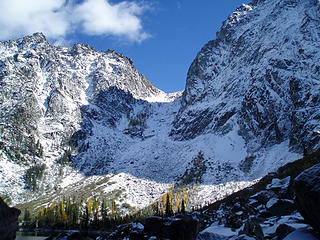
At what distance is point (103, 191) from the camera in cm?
13325

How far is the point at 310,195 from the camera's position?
7312 mm

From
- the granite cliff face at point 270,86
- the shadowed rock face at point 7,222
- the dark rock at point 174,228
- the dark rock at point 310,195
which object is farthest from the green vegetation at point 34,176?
the dark rock at point 310,195

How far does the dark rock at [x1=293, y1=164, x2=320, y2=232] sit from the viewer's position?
7.09 metres

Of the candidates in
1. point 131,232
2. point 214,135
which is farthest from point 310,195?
point 214,135

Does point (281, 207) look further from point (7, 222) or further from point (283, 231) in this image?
point (7, 222)

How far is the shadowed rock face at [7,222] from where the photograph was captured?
30.8 feet

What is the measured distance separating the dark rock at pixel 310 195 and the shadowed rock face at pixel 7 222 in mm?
10158

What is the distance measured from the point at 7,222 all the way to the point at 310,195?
10.5m

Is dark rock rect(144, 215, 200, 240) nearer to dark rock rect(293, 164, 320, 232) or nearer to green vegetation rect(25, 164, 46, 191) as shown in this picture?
dark rock rect(293, 164, 320, 232)

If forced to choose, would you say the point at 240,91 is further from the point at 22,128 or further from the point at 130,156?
the point at 22,128

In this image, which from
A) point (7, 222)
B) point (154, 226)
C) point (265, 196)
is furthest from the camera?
point (154, 226)

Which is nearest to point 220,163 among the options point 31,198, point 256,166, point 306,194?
point 256,166

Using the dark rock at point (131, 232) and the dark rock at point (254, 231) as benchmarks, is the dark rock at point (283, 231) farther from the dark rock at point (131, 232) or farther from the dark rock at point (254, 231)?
the dark rock at point (131, 232)

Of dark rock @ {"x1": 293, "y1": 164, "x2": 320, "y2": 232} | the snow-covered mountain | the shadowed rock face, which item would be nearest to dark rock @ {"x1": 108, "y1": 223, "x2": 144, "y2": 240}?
the shadowed rock face
